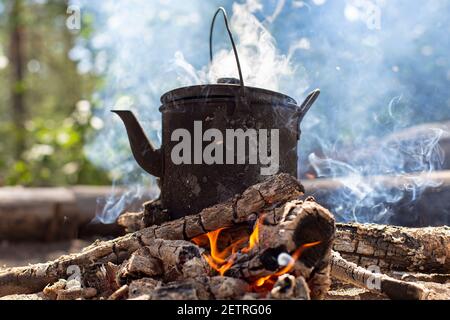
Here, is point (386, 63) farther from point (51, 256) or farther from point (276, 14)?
point (51, 256)

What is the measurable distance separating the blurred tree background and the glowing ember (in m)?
5.50

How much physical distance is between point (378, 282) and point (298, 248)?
490 millimetres

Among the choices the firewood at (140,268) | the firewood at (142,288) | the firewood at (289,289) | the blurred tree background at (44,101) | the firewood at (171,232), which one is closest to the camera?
the firewood at (289,289)

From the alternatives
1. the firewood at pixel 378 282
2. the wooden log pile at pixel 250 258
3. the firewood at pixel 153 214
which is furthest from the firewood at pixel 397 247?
the firewood at pixel 153 214

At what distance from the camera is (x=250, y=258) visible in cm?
179

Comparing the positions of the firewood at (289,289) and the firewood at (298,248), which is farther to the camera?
the firewood at (298,248)

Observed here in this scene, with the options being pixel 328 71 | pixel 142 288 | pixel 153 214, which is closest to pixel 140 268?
pixel 142 288

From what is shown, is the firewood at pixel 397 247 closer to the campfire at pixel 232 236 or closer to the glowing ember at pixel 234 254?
the campfire at pixel 232 236

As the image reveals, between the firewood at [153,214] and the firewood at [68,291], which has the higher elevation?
the firewood at [153,214]

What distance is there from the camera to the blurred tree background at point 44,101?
7.62 metres

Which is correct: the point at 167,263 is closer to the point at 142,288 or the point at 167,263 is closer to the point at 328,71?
the point at 142,288

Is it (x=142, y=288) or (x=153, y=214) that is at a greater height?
(x=153, y=214)

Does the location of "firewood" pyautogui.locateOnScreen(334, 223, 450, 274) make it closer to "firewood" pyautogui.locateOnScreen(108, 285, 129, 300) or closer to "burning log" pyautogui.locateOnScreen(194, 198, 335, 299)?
"burning log" pyautogui.locateOnScreen(194, 198, 335, 299)
